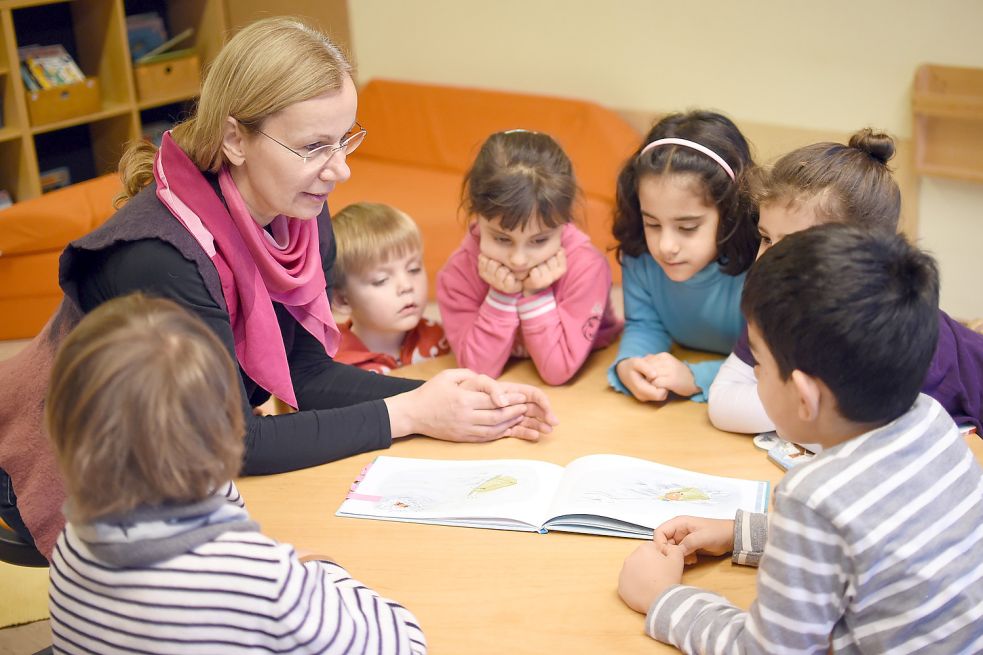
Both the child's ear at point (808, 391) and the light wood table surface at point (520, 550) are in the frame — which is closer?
the child's ear at point (808, 391)

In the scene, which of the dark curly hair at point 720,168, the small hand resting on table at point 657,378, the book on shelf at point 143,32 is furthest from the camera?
the book on shelf at point 143,32

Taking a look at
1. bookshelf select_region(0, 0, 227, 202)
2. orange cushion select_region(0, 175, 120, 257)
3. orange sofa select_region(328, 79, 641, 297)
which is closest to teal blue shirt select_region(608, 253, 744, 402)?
orange sofa select_region(328, 79, 641, 297)

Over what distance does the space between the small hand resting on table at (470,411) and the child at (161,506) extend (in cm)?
72

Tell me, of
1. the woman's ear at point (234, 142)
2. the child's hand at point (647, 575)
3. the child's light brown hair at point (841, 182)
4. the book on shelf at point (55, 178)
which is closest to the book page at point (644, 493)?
the child's hand at point (647, 575)

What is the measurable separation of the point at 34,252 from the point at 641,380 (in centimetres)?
306

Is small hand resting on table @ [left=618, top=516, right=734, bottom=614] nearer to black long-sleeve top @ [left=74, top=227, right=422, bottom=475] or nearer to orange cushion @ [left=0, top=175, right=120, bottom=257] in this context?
black long-sleeve top @ [left=74, top=227, right=422, bottom=475]

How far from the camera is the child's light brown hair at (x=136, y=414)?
102cm

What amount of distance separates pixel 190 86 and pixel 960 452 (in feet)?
16.0

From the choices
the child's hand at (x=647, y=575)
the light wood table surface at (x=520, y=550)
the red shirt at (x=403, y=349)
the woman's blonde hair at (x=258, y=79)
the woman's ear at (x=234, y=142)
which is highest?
the woman's blonde hair at (x=258, y=79)

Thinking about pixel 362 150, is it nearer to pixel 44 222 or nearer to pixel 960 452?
pixel 44 222

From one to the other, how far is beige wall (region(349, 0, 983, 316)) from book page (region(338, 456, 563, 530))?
8.00 ft

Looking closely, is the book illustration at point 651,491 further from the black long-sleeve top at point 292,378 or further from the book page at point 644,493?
the black long-sleeve top at point 292,378

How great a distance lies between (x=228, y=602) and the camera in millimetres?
1051

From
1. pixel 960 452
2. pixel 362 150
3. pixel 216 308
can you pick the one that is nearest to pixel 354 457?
pixel 216 308
